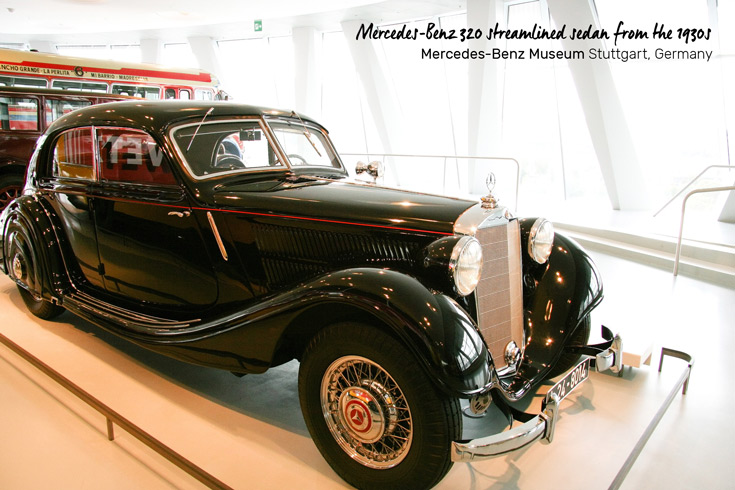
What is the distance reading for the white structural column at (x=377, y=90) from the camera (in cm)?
1347

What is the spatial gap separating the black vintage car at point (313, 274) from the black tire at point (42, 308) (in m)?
0.02

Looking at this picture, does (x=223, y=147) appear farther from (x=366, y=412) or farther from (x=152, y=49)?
(x=152, y=49)

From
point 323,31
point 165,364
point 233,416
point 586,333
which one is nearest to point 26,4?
point 323,31

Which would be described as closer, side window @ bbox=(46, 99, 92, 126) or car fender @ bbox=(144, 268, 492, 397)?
car fender @ bbox=(144, 268, 492, 397)

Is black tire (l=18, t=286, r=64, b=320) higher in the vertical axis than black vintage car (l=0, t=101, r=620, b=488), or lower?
lower

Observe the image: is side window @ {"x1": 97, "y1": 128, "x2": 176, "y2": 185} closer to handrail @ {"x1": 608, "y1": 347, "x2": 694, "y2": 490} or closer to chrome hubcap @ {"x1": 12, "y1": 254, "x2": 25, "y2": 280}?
chrome hubcap @ {"x1": 12, "y1": 254, "x2": 25, "y2": 280}

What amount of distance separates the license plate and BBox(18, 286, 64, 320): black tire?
11.9ft

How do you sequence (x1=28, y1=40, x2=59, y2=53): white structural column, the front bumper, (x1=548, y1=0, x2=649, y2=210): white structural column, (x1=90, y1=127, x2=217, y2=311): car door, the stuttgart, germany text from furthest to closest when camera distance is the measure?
(x1=28, y1=40, x2=59, y2=53): white structural column, (x1=548, y1=0, x2=649, y2=210): white structural column, the stuttgart, germany text, (x1=90, y1=127, x2=217, y2=311): car door, the front bumper

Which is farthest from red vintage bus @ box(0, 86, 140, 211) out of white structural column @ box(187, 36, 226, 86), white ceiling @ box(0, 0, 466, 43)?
white structural column @ box(187, 36, 226, 86)

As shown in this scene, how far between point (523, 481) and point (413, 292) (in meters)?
1.00

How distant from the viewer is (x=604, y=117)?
356 inches

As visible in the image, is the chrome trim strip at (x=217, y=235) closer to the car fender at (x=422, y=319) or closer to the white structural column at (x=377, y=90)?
the car fender at (x=422, y=319)

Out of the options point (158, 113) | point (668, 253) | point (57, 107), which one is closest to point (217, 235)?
point (158, 113)

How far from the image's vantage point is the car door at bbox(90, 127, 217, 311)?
2807 millimetres
